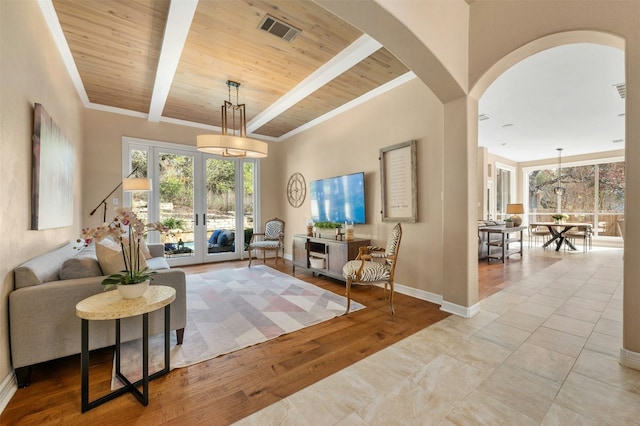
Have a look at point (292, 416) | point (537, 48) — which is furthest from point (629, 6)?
point (292, 416)

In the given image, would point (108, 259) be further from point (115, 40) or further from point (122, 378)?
point (115, 40)

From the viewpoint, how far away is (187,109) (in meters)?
4.98

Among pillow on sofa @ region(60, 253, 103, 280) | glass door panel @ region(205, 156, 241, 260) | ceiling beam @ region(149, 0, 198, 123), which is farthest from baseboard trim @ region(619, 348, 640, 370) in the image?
glass door panel @ region(205, 156, 241, 260)

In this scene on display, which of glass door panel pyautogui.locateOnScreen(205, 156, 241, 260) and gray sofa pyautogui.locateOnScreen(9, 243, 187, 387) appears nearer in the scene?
gray sofa pyautogui.locateOnScreen(9, 243, 187, 387)

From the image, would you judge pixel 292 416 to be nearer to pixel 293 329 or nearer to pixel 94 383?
pixel 293 329

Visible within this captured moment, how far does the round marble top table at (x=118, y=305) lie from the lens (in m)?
1.56

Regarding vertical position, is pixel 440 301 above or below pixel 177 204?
below

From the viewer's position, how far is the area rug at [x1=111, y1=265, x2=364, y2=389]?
225 centimetres

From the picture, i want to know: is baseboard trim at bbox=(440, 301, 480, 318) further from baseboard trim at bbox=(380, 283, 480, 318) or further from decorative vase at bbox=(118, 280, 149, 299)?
decorative vase at bbox=(118, 280, 149, 299)

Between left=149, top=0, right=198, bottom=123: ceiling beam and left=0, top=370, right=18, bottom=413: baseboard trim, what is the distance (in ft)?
9.54

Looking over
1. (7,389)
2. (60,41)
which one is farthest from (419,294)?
(60,41)

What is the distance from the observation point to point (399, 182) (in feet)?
12.8

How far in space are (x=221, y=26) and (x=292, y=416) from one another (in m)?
3.33

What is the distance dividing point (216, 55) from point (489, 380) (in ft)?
13.2
